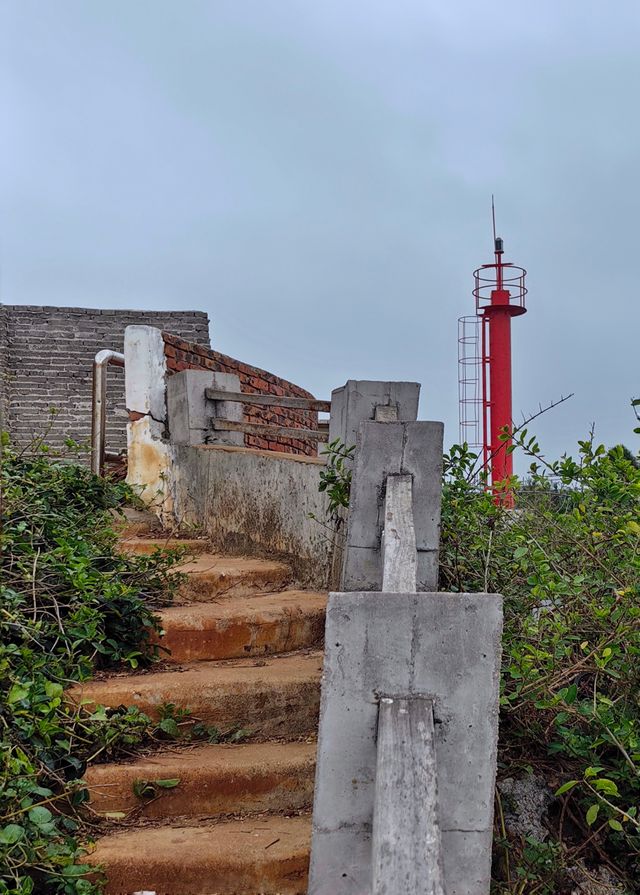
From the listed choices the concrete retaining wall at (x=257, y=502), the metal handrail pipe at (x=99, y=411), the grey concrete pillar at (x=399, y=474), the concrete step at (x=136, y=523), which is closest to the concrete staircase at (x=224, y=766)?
the concrete retaining wall at (x=257, y=502)

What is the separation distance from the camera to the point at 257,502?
5605mm

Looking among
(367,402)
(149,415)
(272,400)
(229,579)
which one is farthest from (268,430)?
(367,402)

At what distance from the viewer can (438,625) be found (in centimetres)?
209

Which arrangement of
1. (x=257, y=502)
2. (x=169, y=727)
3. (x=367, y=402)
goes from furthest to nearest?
(x=257, y=502), (x=367, y=402), (x=169, y=727)

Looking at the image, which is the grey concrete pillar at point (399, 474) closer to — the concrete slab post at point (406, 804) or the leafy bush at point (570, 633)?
the leafy bush at point (570, 633)

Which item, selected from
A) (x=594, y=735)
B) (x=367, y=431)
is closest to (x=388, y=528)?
(x=367, y=431)

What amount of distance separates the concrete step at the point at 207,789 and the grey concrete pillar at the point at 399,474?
75cm

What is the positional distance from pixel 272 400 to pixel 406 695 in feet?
13.0

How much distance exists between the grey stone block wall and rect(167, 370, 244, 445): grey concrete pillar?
4.96 metres

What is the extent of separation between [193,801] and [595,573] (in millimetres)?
1709

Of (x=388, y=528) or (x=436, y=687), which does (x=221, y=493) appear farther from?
(x=436, y=687)

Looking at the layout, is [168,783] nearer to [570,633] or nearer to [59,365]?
[570,633]

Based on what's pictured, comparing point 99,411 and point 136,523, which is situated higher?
point 99,411

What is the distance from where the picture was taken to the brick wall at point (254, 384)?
7.16 metres
